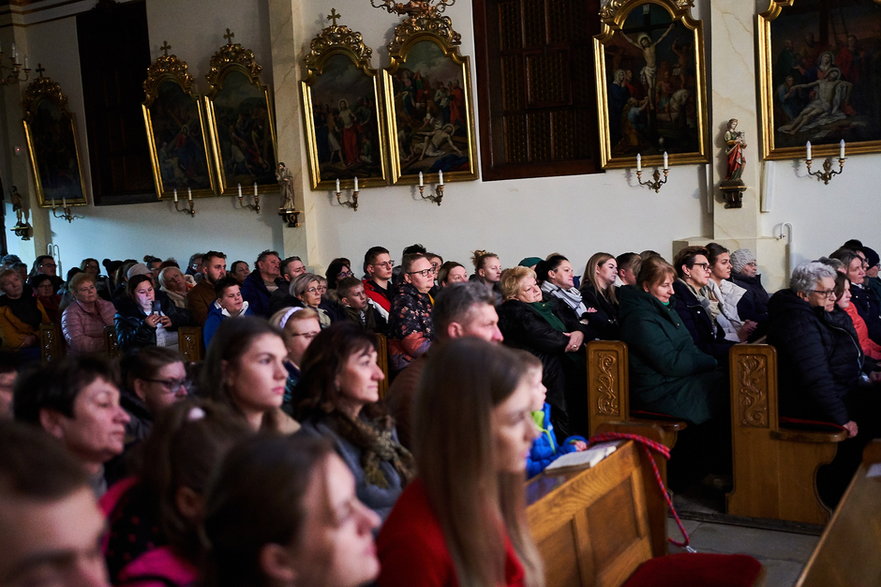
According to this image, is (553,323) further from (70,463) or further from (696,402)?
(70,463)

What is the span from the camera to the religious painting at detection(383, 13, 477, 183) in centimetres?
1188

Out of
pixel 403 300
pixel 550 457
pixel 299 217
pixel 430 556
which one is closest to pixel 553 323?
pixel 403 300

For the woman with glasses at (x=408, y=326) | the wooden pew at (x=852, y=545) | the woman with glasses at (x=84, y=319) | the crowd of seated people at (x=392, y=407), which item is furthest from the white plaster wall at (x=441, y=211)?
the wooden pew at (x=852, y=545)

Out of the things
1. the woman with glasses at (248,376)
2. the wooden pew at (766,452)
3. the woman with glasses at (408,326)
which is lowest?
the wooden pew at (766,452)

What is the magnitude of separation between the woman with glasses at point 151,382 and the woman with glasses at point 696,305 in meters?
4.01

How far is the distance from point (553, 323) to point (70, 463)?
17.0 feet

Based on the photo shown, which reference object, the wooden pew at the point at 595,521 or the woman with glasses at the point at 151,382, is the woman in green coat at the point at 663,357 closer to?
the wooden pew at the point at 595,521

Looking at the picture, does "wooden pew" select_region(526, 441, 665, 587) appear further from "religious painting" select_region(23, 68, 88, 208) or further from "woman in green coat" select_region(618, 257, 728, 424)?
"religious painting" select_region(23, 68, 88, 208)

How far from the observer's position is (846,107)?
31.8ft

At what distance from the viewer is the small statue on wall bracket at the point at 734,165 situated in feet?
33.1

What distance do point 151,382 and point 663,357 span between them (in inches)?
129

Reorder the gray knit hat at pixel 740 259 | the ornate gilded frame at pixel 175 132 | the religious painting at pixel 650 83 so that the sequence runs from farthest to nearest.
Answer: the ornate gilded frame at pixel 175 132 < the religious painting at pixel 650 83 < the gray knit hat at pixel 740 259

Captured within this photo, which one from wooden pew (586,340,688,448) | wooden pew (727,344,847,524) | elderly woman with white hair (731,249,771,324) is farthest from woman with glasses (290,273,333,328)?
elderly woman with white hair (731,249,771,324)

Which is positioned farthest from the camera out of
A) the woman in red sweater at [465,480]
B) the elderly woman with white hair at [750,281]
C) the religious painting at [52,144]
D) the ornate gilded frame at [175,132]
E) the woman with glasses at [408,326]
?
the religious painting at [52,144]
